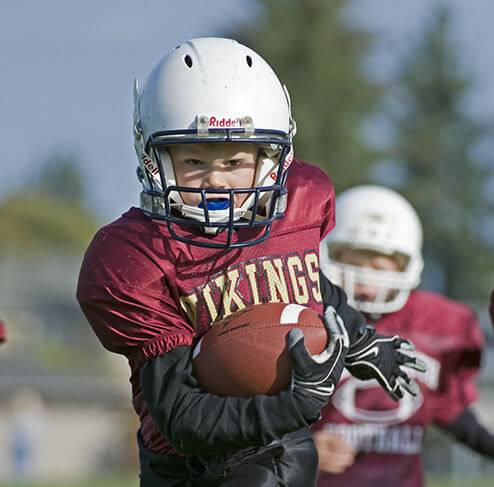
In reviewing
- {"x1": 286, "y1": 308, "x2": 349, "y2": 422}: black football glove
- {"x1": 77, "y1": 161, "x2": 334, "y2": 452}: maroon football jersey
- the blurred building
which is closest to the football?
{"x1": 286, "y1": 308, "x2": 349, "y2": 422}: black football glove

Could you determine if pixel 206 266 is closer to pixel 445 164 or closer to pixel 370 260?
pixel 370 260

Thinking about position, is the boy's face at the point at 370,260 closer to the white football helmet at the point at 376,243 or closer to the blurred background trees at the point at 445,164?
the white football helmet at the point at 376,243

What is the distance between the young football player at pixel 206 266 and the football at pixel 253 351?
3 centimetres

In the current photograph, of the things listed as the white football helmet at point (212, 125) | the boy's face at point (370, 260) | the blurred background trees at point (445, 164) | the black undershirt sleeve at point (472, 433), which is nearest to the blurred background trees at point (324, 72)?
the blurred background trees at point (445, 164)

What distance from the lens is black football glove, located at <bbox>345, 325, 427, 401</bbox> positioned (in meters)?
3.79

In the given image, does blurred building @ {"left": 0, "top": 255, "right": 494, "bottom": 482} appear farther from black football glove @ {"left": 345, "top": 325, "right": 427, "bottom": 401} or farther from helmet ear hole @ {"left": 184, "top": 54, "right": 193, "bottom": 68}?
helmet ear hole @ {"left": 184, "top": 54, "right": 193, "bottom": 68}

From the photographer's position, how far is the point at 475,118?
36188 millimetres

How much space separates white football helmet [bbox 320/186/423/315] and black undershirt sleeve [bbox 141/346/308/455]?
228 centimetres

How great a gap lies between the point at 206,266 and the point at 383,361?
662 mm

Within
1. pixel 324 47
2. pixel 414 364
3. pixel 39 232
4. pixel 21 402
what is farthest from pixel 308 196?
pixel 39 232

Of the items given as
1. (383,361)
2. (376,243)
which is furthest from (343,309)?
(376,243)

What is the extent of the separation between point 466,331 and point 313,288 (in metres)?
2.41

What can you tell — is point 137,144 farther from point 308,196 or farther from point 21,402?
point 21,402

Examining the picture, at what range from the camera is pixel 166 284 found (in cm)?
346
